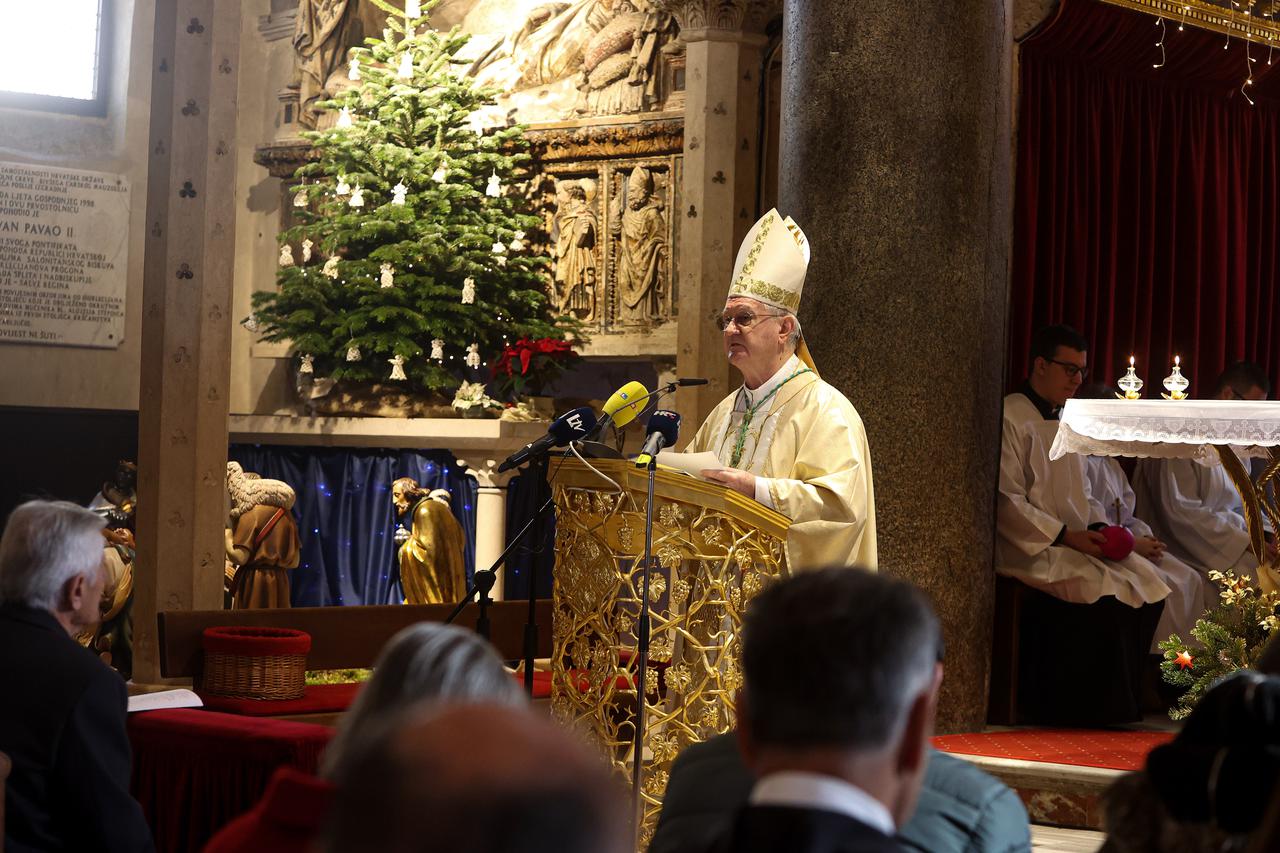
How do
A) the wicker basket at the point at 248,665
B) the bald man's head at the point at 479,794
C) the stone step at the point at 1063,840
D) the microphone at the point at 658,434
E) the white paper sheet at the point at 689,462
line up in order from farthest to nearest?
the stone step at the point at 1063,840 < the wicker basket at the point at 248,665 < the white paper sheet at the point at 689,462 < the microphone at the point at 658,434 < the bald man's head at the point at 479,794

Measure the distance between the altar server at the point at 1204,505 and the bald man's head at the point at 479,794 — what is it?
21.1 feet

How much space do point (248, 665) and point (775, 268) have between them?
2.00 meters

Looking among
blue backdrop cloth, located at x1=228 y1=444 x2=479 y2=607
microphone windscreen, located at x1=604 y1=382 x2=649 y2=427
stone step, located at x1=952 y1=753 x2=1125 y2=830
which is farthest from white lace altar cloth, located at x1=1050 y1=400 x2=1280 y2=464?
blue backdrop cloth, located at x1=228 y1=444 x2=479 y2=607

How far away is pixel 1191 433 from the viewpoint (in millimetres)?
5227

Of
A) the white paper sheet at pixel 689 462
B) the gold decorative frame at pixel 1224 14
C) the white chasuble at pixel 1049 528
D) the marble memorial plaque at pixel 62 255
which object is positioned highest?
the gold decorative frame at pixel 1224 14

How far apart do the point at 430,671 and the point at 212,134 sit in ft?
17.3

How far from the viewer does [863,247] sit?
5.67 meters

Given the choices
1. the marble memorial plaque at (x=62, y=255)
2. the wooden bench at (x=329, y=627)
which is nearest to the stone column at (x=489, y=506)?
the marble memorial plaque at (x=62, y=255)

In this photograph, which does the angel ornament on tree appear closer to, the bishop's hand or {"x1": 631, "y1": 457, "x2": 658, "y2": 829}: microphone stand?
the bishop's hand

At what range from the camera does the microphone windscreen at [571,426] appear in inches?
158

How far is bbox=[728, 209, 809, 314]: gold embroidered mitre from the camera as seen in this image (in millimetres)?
4922

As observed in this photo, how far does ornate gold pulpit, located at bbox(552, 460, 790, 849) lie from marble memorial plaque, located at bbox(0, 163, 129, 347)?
804cm

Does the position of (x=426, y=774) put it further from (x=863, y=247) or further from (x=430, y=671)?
(x=863, y=247)

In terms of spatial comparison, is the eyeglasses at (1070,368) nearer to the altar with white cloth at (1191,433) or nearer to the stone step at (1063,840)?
the altar with white cloth at (1191,433)
